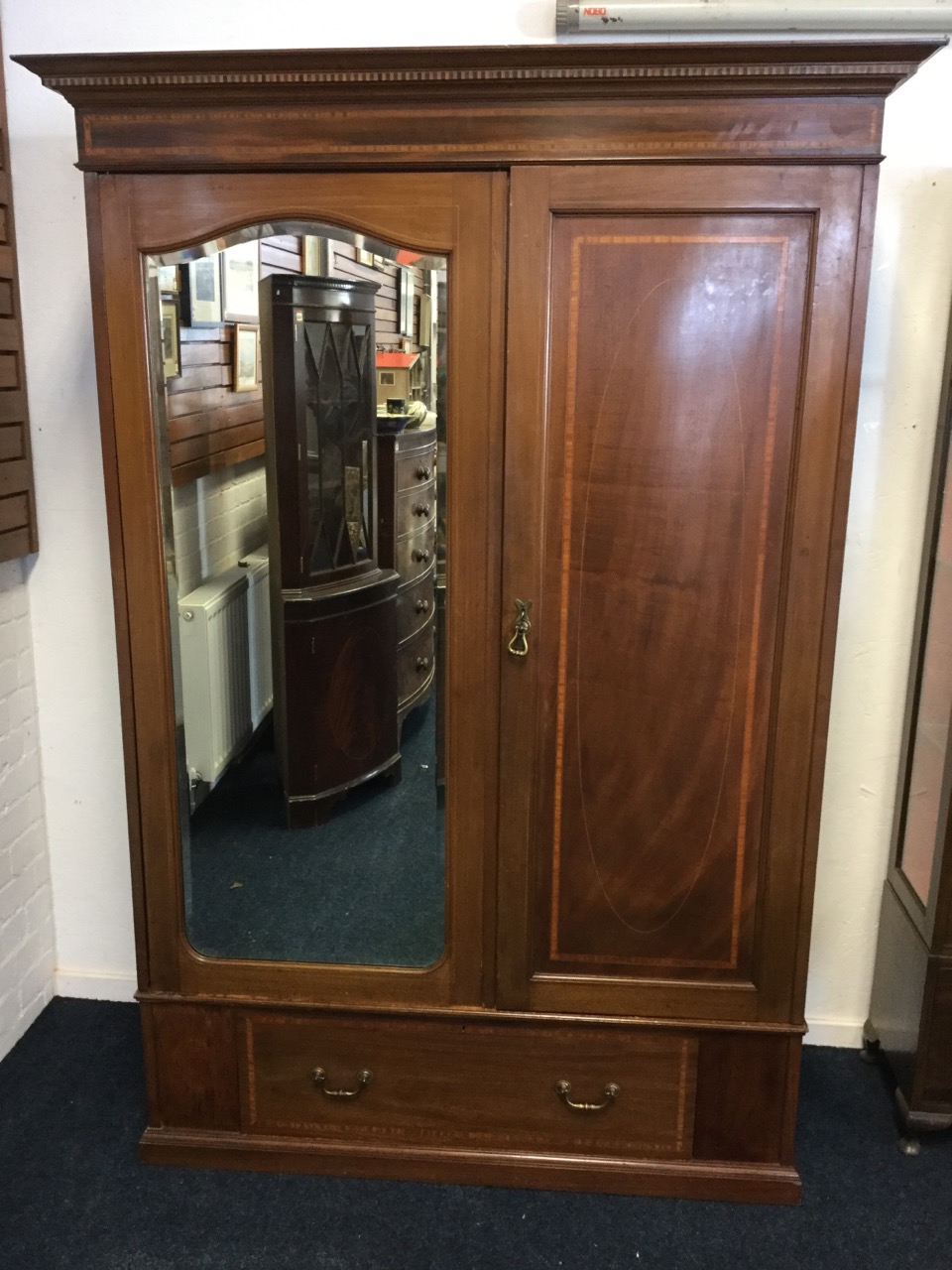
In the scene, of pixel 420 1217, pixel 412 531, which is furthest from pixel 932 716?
pixel 420 1217

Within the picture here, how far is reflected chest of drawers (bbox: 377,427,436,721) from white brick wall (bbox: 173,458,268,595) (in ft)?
0.66

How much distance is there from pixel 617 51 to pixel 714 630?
0.84 meters

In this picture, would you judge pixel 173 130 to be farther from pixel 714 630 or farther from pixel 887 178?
pixel 887 178

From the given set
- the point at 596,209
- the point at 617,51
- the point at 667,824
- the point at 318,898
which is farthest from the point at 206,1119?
the point at 617,51

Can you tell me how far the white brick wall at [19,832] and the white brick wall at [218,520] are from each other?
64 cm

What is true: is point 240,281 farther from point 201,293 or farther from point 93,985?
point 93,985

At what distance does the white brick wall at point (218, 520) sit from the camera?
169 cm

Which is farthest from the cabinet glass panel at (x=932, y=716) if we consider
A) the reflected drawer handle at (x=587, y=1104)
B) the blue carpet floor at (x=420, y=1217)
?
the reflected drawer handle at (x=587, y=1104)

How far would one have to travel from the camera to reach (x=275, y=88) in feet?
4.93

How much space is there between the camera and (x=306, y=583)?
173 centimetres

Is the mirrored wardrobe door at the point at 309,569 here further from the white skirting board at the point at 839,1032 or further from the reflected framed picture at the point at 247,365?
the white skirting board at the point at 839,1032

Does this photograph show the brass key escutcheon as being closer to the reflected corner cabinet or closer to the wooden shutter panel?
the reflected corner cabinet

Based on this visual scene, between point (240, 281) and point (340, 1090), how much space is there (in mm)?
1409

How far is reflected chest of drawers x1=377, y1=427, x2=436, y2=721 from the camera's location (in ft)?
5.42
